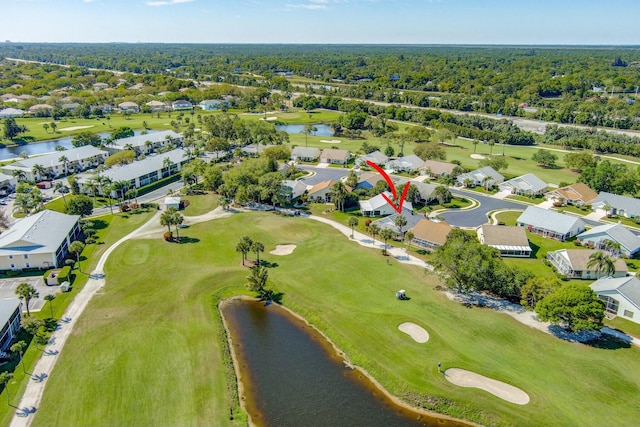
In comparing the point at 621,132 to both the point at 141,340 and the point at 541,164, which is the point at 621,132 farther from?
the point at 141,340

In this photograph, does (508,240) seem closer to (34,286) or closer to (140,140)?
(34,286)

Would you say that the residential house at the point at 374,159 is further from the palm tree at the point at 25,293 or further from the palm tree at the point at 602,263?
the palm tree at the point at 25,293

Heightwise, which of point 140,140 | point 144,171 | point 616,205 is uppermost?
point 140,140

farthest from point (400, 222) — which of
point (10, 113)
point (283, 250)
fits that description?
point (10, 113)

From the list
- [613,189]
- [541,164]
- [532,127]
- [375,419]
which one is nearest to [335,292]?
[375,419]

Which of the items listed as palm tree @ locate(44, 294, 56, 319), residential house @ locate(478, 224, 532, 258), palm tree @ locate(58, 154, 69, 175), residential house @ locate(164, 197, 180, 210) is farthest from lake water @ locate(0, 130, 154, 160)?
residential house @ locate(478, 224, 532, 258)

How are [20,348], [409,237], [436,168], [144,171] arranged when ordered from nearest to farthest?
1. [20,348]
2. [409,237]
3. [144,171]
4. [436,168]
